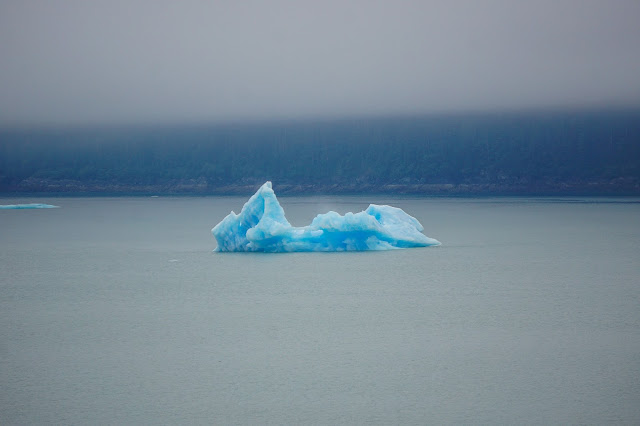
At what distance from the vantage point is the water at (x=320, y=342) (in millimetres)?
5375

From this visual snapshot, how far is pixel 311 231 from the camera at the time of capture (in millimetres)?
15375

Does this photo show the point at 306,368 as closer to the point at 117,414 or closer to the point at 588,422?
the point at 117,414

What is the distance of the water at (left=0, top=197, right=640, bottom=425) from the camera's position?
Result: 5.38 metres

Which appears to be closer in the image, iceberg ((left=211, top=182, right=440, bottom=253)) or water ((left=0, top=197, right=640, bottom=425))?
water ((left=0, top=197, right=640, bottom=425))

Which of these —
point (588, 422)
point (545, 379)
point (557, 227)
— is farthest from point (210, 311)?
point (557, 227)

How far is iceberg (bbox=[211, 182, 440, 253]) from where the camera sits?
47.9 feet

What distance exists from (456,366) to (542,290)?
5.23 metres

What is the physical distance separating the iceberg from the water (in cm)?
67

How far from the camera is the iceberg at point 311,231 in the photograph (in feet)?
47.9

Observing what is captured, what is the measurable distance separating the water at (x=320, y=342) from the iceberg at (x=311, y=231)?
0.67 metres

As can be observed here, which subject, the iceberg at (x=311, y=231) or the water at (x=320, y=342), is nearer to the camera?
the water at (x=320, y=342)

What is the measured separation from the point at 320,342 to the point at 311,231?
7889 mm

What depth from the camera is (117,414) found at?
5.24m

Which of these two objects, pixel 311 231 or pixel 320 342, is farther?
pixel 311 231
